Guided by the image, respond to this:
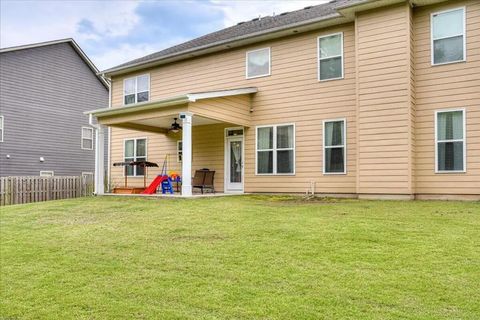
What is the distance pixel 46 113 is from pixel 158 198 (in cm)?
1280

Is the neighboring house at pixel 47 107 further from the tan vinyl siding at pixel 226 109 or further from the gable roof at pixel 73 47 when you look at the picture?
the tan vinyl siding at pixel 226 109

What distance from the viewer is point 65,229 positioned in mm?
7586

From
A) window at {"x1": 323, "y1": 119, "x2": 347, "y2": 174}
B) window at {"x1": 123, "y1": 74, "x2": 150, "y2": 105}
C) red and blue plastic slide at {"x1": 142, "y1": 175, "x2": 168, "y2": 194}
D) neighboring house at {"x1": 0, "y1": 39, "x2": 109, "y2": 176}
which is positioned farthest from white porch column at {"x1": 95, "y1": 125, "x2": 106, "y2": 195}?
neighboring house at {"x1": 0, "y1": 39, "x2": 109, "y2": 176}

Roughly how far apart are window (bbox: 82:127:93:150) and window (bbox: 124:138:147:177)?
23.5ft

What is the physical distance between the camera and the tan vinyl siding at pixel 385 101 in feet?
35.6

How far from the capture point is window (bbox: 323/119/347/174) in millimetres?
12273

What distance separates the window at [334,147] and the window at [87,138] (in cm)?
1587

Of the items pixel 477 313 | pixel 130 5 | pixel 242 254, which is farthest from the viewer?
pixel 130 5

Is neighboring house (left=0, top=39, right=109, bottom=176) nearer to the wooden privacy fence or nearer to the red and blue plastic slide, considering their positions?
the wooden privacy fence

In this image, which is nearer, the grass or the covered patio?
the grass

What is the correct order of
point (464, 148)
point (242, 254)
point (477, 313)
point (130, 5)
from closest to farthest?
point (477, 313), point (242, 254), point (464, 148), point (130, 5)

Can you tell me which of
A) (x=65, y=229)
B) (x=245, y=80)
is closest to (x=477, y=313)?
(x=65, y=229)

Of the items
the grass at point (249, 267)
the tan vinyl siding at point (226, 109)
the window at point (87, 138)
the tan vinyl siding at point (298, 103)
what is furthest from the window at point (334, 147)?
the window at point (87, 138)

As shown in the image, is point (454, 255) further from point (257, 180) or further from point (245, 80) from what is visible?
point (245, 80)
